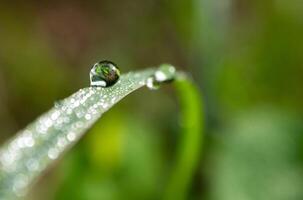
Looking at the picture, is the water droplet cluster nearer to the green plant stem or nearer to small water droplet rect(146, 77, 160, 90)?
small water droplet rect(146, 77, 160, 90)

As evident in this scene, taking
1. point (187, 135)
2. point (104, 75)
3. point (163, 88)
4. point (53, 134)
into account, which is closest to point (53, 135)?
point (53, 134)

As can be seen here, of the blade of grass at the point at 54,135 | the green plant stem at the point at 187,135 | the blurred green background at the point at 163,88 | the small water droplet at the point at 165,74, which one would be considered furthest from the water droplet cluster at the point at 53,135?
the blurred green background at the point at 163,88

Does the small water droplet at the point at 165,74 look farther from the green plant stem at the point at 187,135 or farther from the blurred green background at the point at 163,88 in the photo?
the blurred green background at the point at 163,88

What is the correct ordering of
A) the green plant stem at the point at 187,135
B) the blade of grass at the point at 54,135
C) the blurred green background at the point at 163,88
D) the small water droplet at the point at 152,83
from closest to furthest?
the blade of grass at the point at 54,135, the small water droplet at the point at 152,83, the green plant stem at the point at 187,135, the blurred green background at the point at 163,88

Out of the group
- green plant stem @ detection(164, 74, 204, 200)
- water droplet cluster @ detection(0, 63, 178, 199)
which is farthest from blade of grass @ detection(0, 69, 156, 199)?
green plant stem @ detection(164, 74, 204, 200)

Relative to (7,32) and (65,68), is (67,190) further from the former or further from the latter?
(7,32)

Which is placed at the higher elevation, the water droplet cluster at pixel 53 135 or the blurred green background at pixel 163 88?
the blurred green background at pixel 163 88

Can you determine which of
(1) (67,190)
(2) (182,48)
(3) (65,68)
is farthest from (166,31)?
(1) (67,190)
